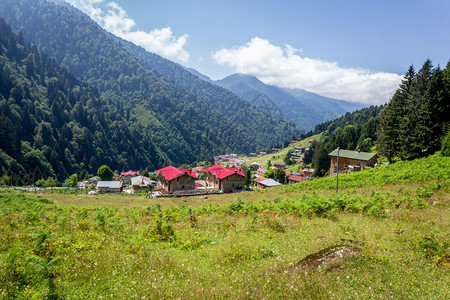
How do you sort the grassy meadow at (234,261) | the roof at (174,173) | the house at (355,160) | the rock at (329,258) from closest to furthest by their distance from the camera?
the grassy meadow at (234,261) → the rock at (329,258) → the roof at (174,173) → the house at (355,160)

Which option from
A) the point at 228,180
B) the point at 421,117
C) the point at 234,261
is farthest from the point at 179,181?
the point at 234,261

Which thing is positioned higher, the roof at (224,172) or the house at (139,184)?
the roof at (224,172)

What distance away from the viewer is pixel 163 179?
2437 inches

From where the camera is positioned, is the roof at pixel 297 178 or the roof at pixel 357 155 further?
the roof at pixel 297 178

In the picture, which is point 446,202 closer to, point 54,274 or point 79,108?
point 54,274

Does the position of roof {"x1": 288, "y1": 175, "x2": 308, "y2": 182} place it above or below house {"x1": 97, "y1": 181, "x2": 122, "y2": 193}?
below

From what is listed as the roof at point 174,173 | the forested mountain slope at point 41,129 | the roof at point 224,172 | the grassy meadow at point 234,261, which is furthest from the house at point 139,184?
the grassy meadow at point 234,261

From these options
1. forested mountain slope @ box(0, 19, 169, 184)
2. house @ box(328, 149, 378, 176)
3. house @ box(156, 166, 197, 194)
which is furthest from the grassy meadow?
forested mountain slope @ box(0, 19, 169, 184)

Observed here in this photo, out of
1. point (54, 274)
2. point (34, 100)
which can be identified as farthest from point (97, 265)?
point (34, 100)

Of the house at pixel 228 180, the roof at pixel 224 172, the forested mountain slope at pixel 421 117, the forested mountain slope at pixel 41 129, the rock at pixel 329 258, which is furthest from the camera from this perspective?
the forested mountain slope at pixel 41 129

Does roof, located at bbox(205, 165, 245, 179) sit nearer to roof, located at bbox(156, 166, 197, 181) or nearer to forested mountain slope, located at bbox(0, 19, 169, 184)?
roof, located at bbox(156, 166, 197, 181)

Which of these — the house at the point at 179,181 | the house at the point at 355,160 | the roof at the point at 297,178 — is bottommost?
the roof at the point at 297,178

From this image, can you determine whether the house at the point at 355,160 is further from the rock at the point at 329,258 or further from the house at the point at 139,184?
the rock at the point at 329,258

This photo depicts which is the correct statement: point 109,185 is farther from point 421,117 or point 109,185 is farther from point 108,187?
point 421,117
